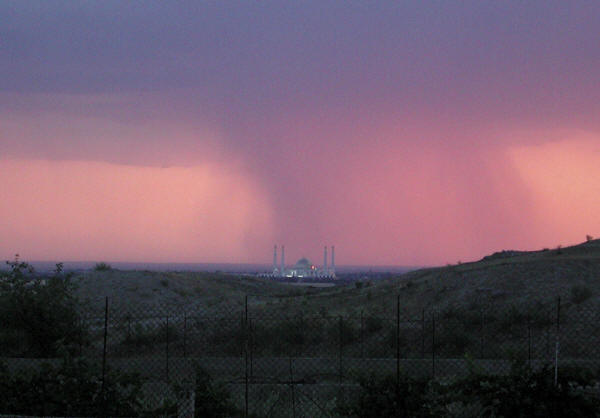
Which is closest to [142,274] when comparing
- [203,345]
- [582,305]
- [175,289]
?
[175,289]

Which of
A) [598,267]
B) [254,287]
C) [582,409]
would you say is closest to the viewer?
[582,409]

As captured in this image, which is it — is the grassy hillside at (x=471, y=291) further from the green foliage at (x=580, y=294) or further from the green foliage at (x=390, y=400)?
the green foliage at (x=390, y=400)

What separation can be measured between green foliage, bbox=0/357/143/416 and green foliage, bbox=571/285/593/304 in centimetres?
2949

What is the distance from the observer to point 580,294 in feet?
124

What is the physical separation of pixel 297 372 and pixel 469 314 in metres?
12.6

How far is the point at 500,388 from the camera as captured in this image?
11.6 metres

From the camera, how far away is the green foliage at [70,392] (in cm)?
1257

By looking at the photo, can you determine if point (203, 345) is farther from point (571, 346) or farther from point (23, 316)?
point (571, 346)

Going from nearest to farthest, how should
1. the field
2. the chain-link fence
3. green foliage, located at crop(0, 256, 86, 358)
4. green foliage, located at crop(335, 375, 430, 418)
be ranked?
green foliage, located at crop(335, 375, 430, 418)
the chain-link fence
the field
green foliage, located at crop(0, 256, 86, 358)

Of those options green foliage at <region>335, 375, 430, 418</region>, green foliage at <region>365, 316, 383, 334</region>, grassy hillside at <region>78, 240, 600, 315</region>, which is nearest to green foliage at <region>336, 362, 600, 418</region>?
green foliage at <region>335, 375, 430, 418</region>

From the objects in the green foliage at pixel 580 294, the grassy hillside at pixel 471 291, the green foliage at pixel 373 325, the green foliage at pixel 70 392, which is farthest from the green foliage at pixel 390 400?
the green foliage at pixel 580 294

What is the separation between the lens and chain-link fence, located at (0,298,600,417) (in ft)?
42.0

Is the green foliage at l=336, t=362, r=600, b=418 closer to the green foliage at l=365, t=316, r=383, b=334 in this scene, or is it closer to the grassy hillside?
the green foliage at l=365, t=316, r=383, b=334

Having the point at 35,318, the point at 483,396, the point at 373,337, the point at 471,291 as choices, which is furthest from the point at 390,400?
the point at 471,291
